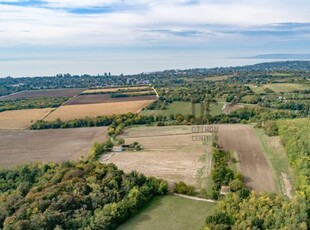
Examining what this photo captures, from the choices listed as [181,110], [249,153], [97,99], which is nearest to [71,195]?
[249,153]

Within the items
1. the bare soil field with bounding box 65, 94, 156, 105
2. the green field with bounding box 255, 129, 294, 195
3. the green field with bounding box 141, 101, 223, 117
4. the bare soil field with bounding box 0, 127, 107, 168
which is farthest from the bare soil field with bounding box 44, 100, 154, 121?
the green field with bounding box 255, 129, 294, 195

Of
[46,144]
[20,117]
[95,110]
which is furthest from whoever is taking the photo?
[95,110]

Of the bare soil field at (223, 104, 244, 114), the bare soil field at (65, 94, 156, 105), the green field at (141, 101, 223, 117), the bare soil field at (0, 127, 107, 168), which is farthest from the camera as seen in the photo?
the bare soil field at (65, 94, 156, 105)

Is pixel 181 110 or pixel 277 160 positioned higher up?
pixel 181 110

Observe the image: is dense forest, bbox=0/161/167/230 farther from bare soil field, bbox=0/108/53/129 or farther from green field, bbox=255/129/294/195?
bare soil field, bbox=0/108/53/129

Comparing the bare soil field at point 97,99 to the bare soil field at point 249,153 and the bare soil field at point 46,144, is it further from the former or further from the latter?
the bare soil field at point 249,153

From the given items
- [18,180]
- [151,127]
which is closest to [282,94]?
[151,127]

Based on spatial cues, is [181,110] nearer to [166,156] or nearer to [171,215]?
[166,156]
